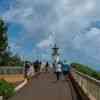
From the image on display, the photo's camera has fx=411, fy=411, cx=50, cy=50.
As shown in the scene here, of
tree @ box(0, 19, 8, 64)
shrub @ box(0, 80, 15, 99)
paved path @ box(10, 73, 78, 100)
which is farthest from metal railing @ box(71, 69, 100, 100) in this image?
tree @ box(0, 19, 8, 64)

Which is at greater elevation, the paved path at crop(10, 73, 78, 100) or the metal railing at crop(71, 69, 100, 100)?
the metal railing at crop(71, 69, 100, 100)

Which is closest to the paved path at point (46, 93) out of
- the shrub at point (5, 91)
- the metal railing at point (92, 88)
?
the shrub at point (5, 91)

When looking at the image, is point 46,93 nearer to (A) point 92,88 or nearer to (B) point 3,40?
(A) point 92,88

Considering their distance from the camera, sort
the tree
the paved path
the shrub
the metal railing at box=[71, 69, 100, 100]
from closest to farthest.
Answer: the metal railing at box=[71, 69, 100, 100]
the shrub
the paved path
the tree

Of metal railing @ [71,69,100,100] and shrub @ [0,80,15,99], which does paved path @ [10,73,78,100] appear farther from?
metal railing @ [71,69,100,100]

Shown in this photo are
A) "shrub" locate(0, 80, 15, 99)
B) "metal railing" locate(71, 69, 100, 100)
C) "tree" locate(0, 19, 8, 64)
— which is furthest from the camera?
"tree" locate(0, 19, 8, 64)

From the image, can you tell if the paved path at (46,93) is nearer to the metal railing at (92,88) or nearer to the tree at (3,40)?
the metal railing at (92,88)

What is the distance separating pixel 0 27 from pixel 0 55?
562 cm

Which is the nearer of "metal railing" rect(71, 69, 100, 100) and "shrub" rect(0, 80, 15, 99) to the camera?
"metal railing" rect(71, 69, 100, 100)

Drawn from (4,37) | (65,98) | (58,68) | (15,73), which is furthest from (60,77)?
(4,37)

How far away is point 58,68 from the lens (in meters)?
39.3

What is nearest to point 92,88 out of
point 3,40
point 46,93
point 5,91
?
point 5,91

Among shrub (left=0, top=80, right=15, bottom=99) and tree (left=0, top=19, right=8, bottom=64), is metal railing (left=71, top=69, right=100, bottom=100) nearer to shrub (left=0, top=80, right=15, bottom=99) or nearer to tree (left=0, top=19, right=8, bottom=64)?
shrub (left=0, top=80, right=15, bottom=99)

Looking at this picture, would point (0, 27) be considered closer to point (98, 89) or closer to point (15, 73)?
point (15, 73)
